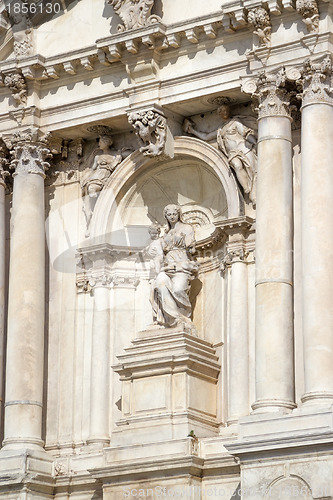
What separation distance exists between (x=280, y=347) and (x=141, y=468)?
9.43 ft

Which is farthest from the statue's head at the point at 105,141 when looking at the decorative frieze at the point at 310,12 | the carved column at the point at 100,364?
the decorative frieze at the point at 310,12

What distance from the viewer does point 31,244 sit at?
78.7ft

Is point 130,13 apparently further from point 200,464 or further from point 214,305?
point 200,464

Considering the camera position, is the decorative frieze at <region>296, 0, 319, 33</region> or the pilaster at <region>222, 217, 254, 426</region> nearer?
the decorative frieze at <region>296, 0, 319, 33</region>

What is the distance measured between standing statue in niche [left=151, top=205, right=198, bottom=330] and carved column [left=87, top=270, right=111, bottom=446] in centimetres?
111

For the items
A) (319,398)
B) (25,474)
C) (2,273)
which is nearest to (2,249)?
(2,273)

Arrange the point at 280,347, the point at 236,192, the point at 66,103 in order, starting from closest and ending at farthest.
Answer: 1. the point at 280,347
2. the point at 236,192
3. the point at 66,103

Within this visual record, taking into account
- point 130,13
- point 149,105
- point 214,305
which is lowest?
point 214,305

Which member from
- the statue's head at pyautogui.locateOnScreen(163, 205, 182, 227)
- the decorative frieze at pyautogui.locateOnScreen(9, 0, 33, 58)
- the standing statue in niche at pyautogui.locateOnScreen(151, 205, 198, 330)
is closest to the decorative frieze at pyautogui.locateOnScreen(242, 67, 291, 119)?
the statue's head at pyautogui.locateOnScreen(163, 205, 182, 227)

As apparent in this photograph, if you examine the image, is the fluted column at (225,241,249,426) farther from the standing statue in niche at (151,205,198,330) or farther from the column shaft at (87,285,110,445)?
the column shaft at (87,285,110,445)

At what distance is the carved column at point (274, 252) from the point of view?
20.8m

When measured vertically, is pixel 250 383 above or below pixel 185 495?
above

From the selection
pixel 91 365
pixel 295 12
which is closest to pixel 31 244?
pixel 91 365

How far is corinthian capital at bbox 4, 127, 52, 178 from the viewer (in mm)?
24438
